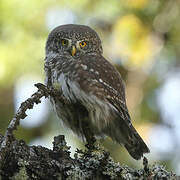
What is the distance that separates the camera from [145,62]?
5.24 m

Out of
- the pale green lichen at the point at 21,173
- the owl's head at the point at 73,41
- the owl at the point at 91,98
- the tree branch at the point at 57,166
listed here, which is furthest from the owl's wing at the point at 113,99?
the pale green lichen at the point at 21,173

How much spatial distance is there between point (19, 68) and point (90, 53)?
3.04 ft

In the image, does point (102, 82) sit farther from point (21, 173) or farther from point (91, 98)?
point (21, 173)

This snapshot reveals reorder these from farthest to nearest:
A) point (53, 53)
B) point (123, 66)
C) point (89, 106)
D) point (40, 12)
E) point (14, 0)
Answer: point (123, 66), point (40, 12), point (14, 0), point (53, 53), point (89, 106)

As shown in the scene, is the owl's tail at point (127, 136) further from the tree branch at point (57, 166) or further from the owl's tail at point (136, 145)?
the tree branch at point (57, 166)

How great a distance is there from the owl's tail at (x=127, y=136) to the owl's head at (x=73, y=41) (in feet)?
2.67

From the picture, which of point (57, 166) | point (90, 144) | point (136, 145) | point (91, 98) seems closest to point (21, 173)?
point (57, 166)

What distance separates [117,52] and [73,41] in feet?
3.21

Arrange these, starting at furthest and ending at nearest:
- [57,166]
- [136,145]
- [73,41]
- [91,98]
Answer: [73,41]
[136,145]
[91,98]
[57,166]

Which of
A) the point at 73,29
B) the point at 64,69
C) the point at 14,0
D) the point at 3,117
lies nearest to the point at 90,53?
the point at 73,29

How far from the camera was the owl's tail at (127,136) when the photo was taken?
382 centimetres

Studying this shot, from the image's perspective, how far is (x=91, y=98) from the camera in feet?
12.0

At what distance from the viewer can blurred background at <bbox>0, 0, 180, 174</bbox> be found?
4.96 metres

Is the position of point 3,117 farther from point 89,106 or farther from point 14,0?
point 89,106
